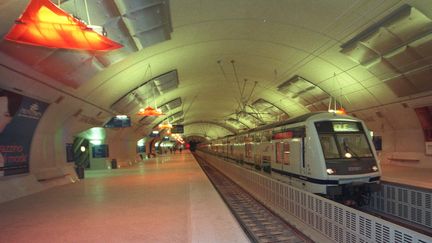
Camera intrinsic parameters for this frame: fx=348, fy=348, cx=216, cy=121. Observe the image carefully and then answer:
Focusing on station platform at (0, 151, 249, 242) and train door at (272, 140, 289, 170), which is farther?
train door at (272, 140, 289, 170)

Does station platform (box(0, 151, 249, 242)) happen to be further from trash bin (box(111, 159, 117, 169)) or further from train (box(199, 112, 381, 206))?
trash bin (box(111, 159, 117, 169))

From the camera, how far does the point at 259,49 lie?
55.1 feet

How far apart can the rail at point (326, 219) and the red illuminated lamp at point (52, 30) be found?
5.28m

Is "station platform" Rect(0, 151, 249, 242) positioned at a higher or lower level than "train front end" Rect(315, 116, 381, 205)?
lower

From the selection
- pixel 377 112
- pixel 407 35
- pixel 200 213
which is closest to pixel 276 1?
pixel 407 35

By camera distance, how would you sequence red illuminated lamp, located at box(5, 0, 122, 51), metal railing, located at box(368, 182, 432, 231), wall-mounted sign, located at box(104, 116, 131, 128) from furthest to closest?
wall-mounted sign, located at box(104, 116, 131, 128) < metal railing, located at box(368, 182, 432, 231) < red illuminated lamp, located at box(5, 0, 122, 51)

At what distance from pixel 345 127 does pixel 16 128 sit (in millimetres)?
10455

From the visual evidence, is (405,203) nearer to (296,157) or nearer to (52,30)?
(296,157)

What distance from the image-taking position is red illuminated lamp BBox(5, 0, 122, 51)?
4836 millimetres

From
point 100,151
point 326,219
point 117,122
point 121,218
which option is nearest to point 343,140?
point 326,219

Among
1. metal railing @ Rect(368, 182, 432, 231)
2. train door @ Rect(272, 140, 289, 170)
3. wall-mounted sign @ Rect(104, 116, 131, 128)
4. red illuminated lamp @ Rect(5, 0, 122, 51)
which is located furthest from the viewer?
wall-mounted sign @ Rect(104, 116, 131, 128)


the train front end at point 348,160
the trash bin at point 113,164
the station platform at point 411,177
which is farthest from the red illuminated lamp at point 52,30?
the trash bin at point 113,164

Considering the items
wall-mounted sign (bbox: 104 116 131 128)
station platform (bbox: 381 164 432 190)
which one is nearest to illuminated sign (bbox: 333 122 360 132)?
station platform (bbox: 381 164 432 190)

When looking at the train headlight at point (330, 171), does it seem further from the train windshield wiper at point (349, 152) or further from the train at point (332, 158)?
the train windshield wiper at point (349, 152)
